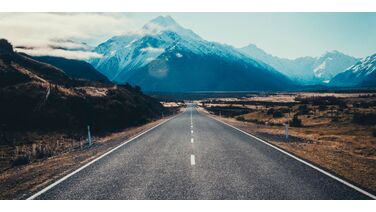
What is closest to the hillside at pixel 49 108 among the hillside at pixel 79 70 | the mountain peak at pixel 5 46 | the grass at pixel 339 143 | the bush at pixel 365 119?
the mountain peak at pixel 5 46

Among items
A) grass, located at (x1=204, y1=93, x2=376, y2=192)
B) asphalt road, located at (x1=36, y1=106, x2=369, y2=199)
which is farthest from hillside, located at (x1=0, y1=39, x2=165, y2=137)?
grass, located at (x1=204, y1=93, x2=376, y2=192)

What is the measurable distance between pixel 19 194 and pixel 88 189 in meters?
1.82

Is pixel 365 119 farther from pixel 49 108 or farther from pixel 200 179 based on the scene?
pixel 49 108

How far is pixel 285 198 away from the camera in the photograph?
802cm

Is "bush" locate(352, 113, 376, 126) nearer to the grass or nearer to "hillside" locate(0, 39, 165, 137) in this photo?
the grass

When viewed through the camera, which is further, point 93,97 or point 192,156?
point 93,97

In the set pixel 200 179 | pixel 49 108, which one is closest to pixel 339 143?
pixel 200 179

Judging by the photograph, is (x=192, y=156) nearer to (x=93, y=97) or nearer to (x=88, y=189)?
(x=88, y=189)

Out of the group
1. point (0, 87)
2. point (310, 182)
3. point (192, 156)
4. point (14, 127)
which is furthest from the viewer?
point (0, 87)

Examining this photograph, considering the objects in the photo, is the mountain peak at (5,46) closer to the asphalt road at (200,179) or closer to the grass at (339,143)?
the grass at (339,143)

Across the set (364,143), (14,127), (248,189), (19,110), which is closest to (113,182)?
(248,189)

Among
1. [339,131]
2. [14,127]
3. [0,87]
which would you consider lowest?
[339,131]

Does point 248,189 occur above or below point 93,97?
below

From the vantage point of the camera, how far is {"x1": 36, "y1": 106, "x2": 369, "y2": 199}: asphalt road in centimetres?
839
